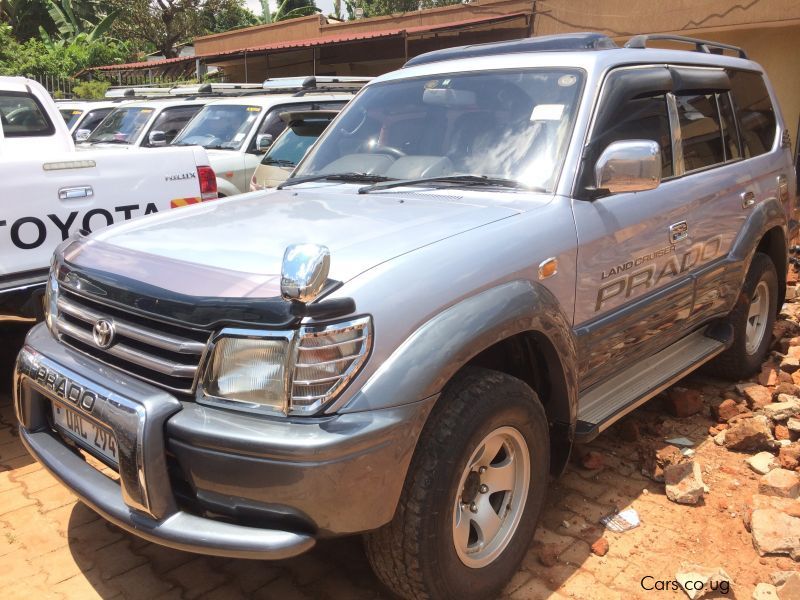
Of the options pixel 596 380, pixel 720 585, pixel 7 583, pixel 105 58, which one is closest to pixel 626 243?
pixel 596 380

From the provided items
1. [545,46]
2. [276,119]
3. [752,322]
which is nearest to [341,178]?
[545,46]

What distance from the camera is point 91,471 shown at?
258 cm

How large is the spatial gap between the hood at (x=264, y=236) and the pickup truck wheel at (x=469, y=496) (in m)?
0.54

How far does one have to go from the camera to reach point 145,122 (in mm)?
10203

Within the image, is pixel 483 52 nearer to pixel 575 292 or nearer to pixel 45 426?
pixel 575 292

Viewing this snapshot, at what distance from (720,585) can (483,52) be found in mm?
2743

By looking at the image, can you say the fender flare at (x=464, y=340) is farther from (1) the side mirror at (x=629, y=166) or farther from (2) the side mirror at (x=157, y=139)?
(2) the side mirror at (x=157, y=139)

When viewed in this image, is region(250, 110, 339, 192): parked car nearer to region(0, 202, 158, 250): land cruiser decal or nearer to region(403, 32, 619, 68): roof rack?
region(0, 202, 158, 250): land cruiser decal

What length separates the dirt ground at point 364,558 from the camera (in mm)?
2871

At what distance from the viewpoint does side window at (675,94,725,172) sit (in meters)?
3.87

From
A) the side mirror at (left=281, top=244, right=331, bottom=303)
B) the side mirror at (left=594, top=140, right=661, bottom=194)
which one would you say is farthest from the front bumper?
the side mirror at (left=594, top=140, right=661, bottom=194)

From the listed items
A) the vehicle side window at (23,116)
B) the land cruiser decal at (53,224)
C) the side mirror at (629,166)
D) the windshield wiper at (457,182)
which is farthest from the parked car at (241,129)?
the side mirror at (629,166)

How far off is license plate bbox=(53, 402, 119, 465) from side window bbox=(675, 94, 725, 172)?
305 centimetres

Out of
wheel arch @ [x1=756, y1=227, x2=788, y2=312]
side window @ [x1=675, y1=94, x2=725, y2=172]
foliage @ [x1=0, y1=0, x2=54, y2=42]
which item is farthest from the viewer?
foliage @ [x1=0, y1=0, x2=54, y2=42]
